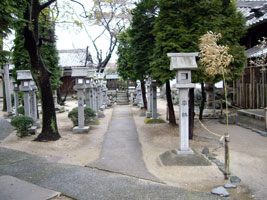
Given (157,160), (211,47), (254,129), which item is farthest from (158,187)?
(254,129)

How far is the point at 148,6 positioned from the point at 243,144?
259 inches

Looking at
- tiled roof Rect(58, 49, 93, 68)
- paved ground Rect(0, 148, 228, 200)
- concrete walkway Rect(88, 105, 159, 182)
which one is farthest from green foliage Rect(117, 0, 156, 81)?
tiled roof Rect(58, 49, 93, 68)

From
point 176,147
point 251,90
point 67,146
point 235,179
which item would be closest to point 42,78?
point 67,146

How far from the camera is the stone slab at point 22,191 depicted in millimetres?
4402

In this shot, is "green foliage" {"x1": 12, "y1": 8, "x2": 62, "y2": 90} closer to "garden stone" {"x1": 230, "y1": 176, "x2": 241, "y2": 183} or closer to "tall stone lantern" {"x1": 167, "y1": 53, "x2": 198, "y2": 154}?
"tall stone lantern" {"x1": 167, "y1": 53, "x2": 198, "y2": 154}

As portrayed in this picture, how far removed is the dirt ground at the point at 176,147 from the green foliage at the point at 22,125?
359 millimetres

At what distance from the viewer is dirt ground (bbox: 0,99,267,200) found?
206 inches

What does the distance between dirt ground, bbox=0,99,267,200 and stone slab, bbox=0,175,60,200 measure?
1.91 m

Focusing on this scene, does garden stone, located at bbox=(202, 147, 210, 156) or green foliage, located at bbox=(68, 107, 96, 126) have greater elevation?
green foliage, located at bbox=(68, 107, 96, 126)

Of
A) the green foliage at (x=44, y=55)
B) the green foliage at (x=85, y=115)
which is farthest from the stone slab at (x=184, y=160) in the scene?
the green foliage at (x=44, y=55)

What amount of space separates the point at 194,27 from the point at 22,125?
7203 millimetres

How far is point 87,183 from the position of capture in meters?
5.05

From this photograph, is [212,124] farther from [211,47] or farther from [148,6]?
[211,47]

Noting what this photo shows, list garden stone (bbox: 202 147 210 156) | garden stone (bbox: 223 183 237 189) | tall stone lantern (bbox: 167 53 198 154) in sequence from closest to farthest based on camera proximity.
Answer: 1. garden stone (bbox: 223 183 237 189)
2. tall stone lantern (bbox: 167 53 198 154)
3. garden stone (bbox: 202 147 210 156)
